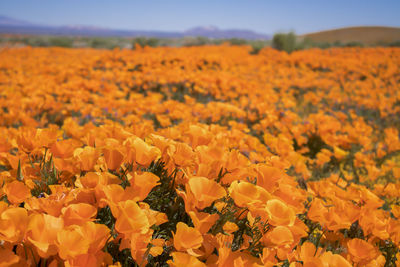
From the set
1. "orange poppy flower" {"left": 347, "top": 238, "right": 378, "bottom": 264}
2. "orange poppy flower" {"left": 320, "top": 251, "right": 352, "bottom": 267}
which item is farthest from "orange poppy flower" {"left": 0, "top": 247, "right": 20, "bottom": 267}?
"orange poppy flower" {"left": 347, "top": 238, "right": 378, "bottom": 264}

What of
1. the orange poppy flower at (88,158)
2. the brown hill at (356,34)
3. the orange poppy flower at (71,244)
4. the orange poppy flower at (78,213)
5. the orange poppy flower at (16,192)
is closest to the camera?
the orange poppy flower at (71,244)

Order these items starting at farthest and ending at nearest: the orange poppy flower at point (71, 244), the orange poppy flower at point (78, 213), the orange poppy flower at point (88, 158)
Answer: the orange poppy flower at point (88, 158) → the orange poppy flower at point (78, 213) → the orange poppy flower at point (71, 244)

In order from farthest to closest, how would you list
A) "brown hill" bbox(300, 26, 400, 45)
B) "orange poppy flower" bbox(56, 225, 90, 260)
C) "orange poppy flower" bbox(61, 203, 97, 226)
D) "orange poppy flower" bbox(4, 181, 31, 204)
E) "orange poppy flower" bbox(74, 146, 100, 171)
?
1. "brown hill" bbox(300, 26, 400, 45)
2. "orange poppy flower" bbox(74, 146, 100, 171)
3. "orange poppy flower" bbox(4, 181, 31, 204)
4. "orange poppy flower" bbox(61, 203, 97, 226)
5. "orange poppy flower" bbox(56, 225, 90, 260)

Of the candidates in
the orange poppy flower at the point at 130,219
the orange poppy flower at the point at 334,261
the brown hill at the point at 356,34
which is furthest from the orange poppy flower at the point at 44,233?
the brown hill at the point at 356,34

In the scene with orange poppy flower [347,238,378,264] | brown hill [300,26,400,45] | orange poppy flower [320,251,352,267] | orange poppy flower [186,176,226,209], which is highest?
brown hill [300,26,400,45]

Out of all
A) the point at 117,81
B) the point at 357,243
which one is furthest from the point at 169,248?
the point at 117,81

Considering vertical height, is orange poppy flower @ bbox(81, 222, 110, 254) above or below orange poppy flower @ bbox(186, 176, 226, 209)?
below

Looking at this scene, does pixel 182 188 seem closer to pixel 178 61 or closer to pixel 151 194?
pixel 151 194

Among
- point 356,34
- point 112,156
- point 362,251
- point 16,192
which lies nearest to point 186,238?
point 112,156

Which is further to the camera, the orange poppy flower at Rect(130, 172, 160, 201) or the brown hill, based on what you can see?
the brown hill

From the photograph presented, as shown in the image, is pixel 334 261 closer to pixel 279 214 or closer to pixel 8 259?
pixel 279 214

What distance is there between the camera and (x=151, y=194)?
103cm

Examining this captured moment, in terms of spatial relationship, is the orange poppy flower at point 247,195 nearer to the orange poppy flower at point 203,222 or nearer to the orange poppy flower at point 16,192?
the orange poppy flower at point 203,222

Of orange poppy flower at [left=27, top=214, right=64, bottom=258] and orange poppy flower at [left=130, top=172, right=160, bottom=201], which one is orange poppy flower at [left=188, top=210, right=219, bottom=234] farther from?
orange poppy flower at [left=27, top=214, right=64, bottom=258]
